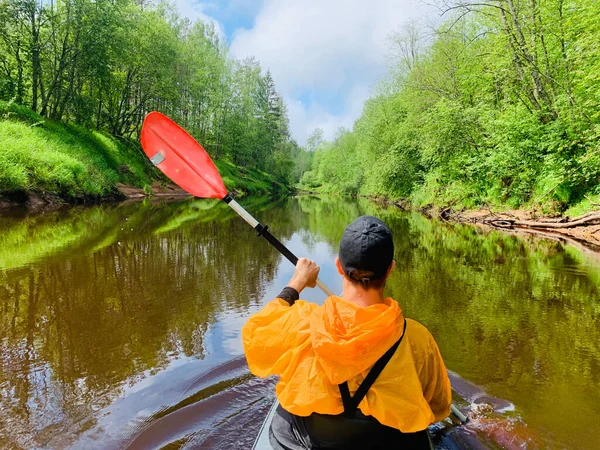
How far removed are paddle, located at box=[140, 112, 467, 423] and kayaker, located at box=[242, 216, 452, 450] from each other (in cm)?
209

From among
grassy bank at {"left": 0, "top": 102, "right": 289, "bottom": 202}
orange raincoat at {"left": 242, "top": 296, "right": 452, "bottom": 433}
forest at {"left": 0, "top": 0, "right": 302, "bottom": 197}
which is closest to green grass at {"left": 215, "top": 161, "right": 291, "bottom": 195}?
forest at {"left": 0, "top": 0, "right": 302, "bottom": 197}

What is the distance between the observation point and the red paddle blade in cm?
355

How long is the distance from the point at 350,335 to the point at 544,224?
13.9m

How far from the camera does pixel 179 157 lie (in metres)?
3.70

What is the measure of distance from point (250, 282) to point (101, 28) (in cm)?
2056

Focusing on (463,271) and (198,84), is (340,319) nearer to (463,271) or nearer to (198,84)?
(463,271)

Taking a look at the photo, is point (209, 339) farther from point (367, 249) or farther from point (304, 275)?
point (367, 249)

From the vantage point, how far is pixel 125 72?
90.0ft

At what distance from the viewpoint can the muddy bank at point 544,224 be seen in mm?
10898

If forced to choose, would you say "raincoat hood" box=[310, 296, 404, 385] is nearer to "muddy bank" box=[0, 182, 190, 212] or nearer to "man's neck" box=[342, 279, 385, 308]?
"man's neck" box=[342, 279, 385, 308]

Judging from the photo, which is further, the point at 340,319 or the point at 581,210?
the point at 581,210

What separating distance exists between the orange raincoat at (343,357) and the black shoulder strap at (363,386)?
2cm

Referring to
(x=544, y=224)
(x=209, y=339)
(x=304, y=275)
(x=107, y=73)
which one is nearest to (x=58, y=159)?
(x=107, y=73)

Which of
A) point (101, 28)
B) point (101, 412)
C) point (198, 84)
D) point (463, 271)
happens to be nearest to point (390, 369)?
point (101, 412)
